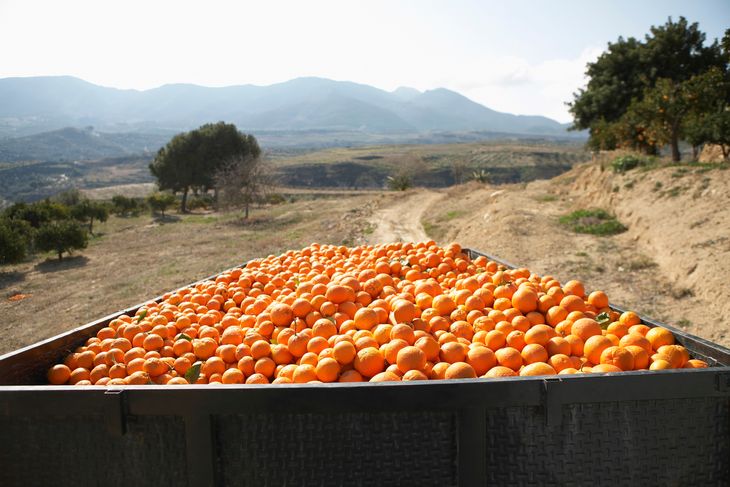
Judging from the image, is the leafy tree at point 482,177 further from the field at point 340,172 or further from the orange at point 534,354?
the orange at point 534,354

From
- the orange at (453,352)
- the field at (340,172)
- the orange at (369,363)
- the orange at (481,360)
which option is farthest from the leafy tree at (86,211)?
the field at (340,172)

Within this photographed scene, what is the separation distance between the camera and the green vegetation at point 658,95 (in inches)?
694

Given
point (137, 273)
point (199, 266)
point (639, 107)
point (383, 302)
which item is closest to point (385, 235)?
point (199, 266)

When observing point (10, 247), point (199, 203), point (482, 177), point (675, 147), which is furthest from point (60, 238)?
point (482, 177)

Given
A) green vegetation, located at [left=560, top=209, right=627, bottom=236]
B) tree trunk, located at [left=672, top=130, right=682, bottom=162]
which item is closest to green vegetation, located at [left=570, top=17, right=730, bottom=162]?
tree trunk, located at [left=672, top=130, right=682, bottom=162]

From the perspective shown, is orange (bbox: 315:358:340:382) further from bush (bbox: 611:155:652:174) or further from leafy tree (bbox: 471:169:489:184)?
leafy tree (bbox: 471:169:489:184)

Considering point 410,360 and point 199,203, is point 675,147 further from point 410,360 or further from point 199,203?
point 199,203

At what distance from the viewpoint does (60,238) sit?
18.4 m

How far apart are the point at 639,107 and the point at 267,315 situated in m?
21.0

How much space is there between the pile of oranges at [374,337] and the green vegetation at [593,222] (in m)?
11.1

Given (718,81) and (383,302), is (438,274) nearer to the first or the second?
(383,302)

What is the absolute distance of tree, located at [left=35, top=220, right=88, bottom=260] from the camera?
18281 mm

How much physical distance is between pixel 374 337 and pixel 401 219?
2292cm

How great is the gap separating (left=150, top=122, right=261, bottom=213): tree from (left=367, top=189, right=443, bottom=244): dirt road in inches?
659
